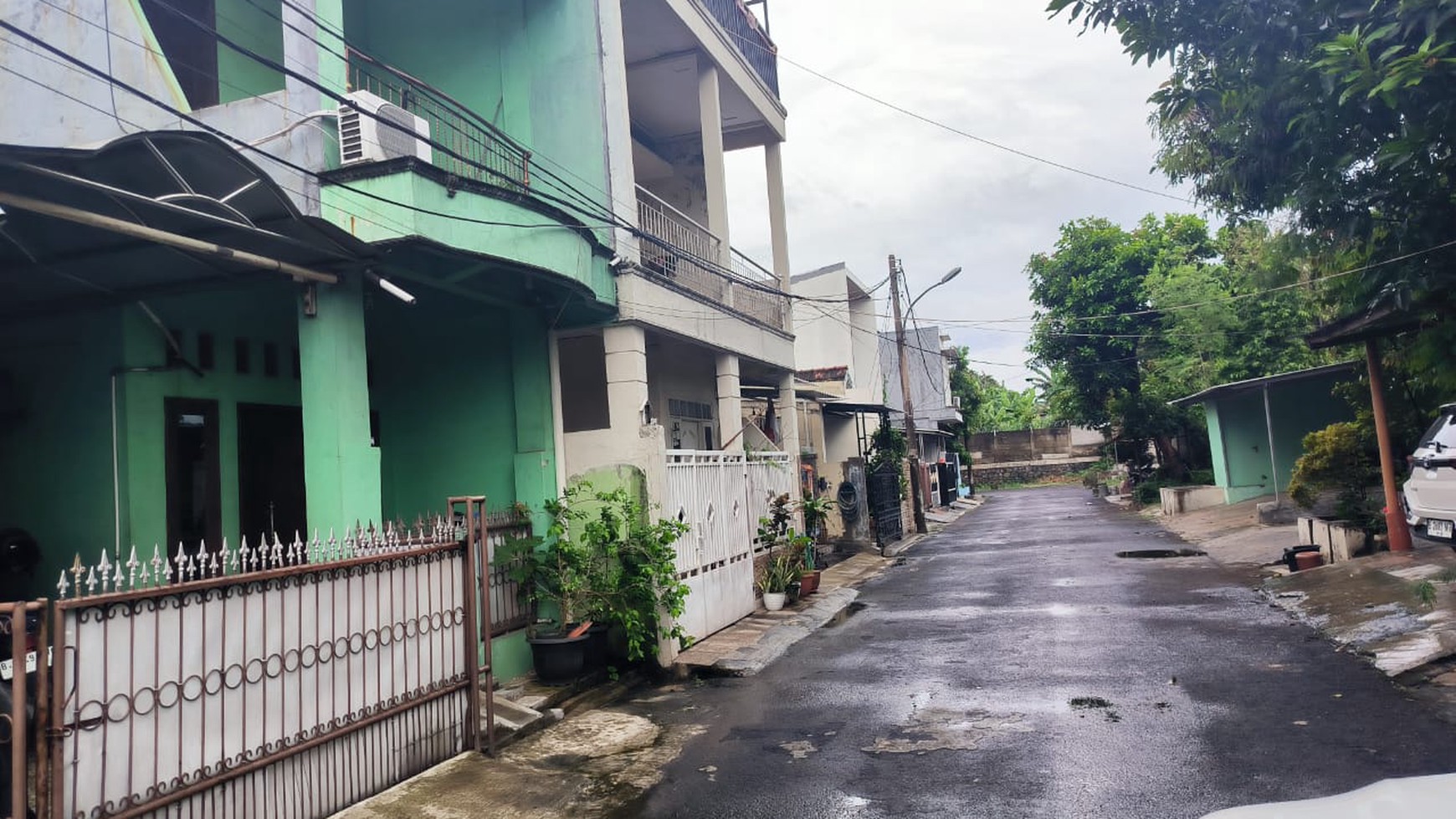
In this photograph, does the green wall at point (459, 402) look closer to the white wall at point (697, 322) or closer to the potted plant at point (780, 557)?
the white wall at point (697, 322)

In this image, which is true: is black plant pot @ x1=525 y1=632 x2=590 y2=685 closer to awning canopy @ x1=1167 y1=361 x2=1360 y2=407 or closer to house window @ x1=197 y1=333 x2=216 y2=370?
house window @ x1=197 y1=333 x2=216 y2=370

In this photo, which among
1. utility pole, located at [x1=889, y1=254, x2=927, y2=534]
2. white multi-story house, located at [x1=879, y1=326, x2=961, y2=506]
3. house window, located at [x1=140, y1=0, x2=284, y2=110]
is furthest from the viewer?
white multi-story house, located at [x1=879, y1=326, x2=961, y2=506]

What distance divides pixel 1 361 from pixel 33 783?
5352 millimetres

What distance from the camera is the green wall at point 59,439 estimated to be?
Answer: 22.9 feet

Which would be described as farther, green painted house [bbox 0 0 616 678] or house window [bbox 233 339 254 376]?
house window [bbox 233 339 254 376]

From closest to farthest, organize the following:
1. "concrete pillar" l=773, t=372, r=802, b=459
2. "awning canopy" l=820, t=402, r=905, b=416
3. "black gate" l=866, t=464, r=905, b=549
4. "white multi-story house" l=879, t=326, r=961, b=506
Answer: "concrete pillar" l=773, t=372, r=802, b=459 < "black gate" l=866, t=464, r=905, b=549 < "awning canopy" l=820, t=402, r=905, b=416 < "white multi-story house" l=879, t=326, r=961, b=506

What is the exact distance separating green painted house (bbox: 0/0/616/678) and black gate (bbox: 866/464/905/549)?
12.3 metres

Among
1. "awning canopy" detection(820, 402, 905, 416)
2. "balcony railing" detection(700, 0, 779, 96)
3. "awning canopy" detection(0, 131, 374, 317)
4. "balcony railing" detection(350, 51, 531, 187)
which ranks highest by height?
"balcony railing" detection(700, 0, 779, 96)

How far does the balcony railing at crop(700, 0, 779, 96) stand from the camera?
1358 cm

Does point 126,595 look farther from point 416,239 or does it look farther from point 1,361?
point 1,361

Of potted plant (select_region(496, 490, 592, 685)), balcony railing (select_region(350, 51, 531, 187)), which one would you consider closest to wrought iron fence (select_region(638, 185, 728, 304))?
balcony railing (select_region(350, 51, 531, 187))

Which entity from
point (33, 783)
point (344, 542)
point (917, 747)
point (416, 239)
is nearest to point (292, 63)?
point (416, 239)

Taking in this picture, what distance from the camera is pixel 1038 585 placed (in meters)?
12.6

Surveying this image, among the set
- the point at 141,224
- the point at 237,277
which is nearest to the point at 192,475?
the point at 237,277
